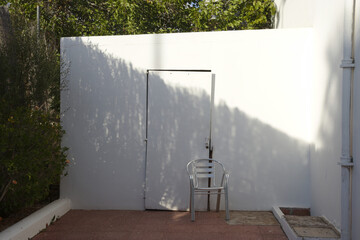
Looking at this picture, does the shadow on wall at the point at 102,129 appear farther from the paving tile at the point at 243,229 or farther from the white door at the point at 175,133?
the paving tile at the point at 243,229

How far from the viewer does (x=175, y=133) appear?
5711mm

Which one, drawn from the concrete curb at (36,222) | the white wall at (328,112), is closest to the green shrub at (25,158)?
the concrete curb at (36,222)

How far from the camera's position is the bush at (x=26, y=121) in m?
4.39

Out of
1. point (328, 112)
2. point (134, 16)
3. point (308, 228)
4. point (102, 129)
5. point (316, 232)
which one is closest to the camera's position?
point (316, 232)

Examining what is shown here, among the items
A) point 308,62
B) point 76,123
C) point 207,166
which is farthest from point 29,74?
point 308,62

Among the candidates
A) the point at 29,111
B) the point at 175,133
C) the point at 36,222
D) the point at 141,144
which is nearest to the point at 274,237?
the point at 175,133

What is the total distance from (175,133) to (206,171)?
2.27ft

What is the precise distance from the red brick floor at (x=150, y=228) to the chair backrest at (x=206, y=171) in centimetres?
44

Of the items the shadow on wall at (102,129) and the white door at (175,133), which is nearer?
the white door at (175,133)

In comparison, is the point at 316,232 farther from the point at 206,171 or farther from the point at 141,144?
the point at 141,144

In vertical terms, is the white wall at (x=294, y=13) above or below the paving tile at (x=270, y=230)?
above

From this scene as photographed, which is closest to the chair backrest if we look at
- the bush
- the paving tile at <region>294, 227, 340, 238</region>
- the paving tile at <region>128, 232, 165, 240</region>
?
the paving tile at <region>128, 232, 165, 240</region>

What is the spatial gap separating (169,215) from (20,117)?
2.31 meters

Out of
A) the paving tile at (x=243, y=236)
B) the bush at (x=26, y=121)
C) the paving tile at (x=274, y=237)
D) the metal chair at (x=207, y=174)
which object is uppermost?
the bush at (x=26, y=121)
